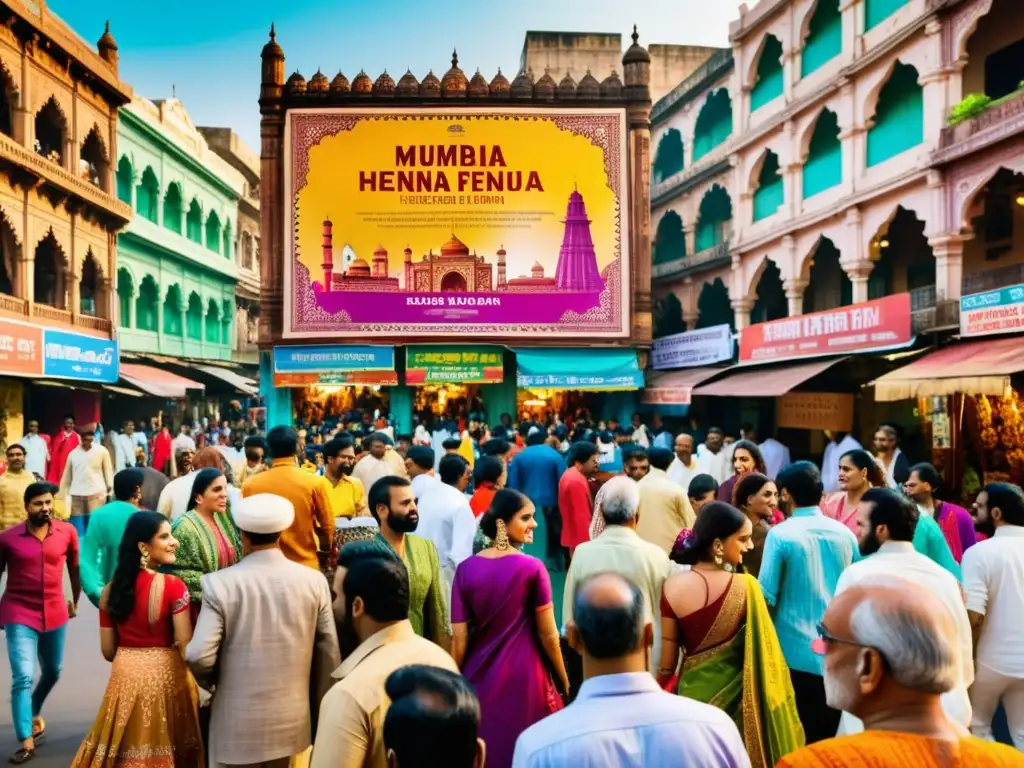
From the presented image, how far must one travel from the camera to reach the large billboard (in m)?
19.7

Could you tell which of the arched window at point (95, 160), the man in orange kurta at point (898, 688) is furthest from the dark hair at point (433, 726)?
the arched window at point (95, 160)

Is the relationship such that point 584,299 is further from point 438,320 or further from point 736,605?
point 736,605

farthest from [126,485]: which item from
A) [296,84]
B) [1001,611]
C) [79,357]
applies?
[296,84]

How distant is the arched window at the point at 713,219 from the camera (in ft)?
74.0

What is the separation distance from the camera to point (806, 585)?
3738 millimetres

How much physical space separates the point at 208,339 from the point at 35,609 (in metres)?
25.4

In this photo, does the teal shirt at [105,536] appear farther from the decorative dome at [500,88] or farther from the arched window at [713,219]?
the arched window at [713,219]

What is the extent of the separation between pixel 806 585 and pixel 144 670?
2887mm

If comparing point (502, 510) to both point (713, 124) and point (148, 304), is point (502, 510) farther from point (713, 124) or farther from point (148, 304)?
point (148, 304)

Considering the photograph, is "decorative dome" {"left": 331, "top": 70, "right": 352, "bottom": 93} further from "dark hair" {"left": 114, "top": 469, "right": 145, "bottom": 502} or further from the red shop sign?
"dark hair" {"left": 114, "top": 469, "right": 145, "bottom": 502}

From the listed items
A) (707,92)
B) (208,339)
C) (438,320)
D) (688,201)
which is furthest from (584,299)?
(208,339)

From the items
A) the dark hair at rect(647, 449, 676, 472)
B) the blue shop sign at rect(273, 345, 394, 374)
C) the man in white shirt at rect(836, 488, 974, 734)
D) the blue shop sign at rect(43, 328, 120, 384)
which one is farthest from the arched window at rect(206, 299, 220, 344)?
the man in white shirt at rect(836, 488, 974, 734)

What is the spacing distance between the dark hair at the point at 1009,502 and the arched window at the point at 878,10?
12.9m

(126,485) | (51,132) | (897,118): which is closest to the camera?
(126,485)
